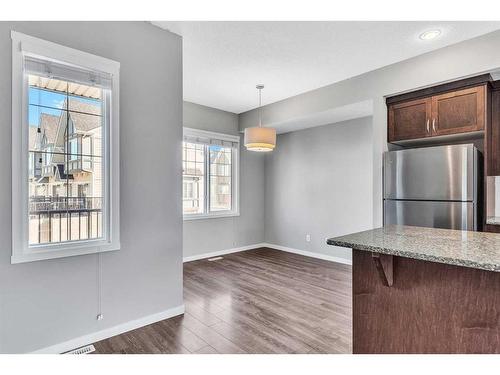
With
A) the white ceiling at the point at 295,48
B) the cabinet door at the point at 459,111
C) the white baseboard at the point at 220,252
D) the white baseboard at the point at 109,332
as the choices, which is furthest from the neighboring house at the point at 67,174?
the cabinet door at the point at 459,111

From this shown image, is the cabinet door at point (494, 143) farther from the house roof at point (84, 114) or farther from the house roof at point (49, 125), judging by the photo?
the house roof at point (49, 125)

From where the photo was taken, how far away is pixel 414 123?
3318mm

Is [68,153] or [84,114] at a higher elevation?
[84,114]

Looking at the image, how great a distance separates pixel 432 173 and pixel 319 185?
2329 mm

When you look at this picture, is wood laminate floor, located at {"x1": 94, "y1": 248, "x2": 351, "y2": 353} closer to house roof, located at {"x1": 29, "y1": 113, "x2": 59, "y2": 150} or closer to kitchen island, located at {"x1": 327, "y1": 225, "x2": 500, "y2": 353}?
kitchen island, located at {"x1": 327, "y1": 225, "x2": 500, "y2": 353}

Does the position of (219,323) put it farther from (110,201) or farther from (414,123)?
(414,123)

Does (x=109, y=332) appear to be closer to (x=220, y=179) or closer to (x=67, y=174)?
(x=67, y=174)

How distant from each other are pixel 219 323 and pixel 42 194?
1.80 metres

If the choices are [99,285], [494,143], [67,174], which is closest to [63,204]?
[67,174]

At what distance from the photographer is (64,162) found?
2.30m

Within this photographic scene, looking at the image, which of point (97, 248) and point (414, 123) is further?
point (414, 123)

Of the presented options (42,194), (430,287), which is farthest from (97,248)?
(430,287)

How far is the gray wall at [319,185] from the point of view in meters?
4.65
